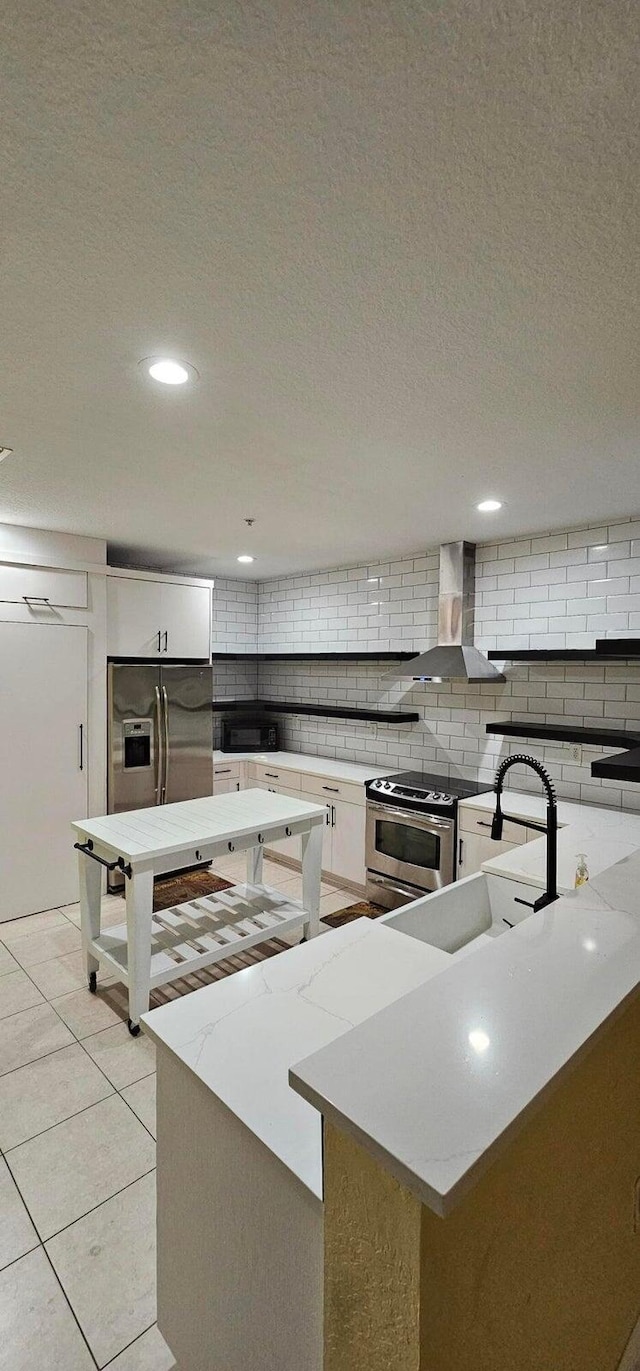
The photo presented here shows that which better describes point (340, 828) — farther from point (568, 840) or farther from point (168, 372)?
point (168, 372)

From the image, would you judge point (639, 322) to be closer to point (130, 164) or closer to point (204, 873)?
point (130, 164)

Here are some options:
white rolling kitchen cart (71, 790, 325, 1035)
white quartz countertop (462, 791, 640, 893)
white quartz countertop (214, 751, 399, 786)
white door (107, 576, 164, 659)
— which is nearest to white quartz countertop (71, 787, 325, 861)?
white rolling kitchen cart (71, 790, 325, 1035)

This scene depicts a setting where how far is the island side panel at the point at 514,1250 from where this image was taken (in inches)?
26.8

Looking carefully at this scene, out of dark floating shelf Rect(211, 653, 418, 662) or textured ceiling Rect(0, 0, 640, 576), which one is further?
dark floating shelf Rect(211, 653, 418, 662)

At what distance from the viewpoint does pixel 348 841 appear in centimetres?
414

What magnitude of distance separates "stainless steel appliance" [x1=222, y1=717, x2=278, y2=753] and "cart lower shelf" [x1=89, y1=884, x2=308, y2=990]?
2.07 metres

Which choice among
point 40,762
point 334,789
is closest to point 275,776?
point 334,789

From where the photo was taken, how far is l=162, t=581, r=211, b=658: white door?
4375mm

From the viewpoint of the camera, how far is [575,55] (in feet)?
2.46

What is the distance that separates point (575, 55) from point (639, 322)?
2.42 ft

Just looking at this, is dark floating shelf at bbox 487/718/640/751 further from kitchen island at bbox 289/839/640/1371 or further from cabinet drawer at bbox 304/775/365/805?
kitchen island at bbox 289/839/640/1371

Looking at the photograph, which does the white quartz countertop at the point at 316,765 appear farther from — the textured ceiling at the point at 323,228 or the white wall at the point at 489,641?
the textured ceiling at the point at 323,228

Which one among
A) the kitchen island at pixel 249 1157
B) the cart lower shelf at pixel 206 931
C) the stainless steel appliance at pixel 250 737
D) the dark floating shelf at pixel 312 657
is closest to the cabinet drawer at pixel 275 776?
the stainless steel appliance at pixel 250 737

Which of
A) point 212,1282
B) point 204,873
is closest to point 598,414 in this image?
point 212,1282
